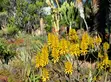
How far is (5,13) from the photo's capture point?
31.5 metres

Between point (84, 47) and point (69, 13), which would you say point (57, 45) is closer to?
point (84, 47)

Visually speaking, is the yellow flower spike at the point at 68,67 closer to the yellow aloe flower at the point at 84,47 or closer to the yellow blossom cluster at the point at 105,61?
the yellow aloe flower at the point at 84,47

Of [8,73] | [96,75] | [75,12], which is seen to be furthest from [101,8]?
[96,75]

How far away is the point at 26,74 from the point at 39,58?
54.0 inches

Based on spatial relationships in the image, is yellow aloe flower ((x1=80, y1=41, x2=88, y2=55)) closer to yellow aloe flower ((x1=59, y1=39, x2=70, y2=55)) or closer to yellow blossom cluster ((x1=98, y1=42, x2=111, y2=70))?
yellow aloe flower ((x1=59, y1=39, x2=70, y2=55))

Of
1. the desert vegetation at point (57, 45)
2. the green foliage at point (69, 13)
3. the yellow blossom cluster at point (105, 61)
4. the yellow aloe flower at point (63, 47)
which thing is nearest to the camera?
the yellow aloe flower at point (63, 47)

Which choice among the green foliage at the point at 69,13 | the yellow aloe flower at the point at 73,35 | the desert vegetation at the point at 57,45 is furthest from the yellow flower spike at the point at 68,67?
the green foliage at the point at 69,13

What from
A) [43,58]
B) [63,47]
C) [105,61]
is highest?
[63,47]

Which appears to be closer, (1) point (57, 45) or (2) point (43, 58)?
(2) point (43, 58)

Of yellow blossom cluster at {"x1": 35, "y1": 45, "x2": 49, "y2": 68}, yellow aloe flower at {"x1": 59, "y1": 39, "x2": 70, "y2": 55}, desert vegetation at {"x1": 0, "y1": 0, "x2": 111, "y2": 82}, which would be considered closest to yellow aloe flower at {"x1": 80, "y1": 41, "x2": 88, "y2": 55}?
desert vegetation at {"x1": 0, "y1": 0, "x2": 111, "y2": 82}

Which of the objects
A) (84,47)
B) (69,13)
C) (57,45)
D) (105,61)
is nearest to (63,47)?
(57,45)

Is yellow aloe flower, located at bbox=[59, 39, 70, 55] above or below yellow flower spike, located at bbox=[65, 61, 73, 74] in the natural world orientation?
above

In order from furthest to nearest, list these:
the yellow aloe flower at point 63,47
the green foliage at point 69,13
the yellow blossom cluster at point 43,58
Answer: the green foliage at point 69,13
the yellow aloe flower at point 63,47
the yellow blossom cluster at point 43,58

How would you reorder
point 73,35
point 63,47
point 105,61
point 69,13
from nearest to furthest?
point 63,47
point 105,61
point 73,35
point 69,13
